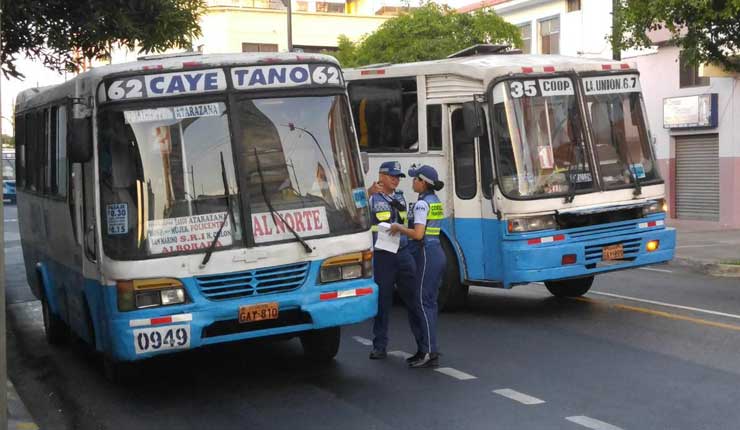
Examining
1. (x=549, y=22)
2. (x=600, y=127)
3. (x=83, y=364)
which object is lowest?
(x=83, y=364)

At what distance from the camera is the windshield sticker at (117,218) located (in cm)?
839

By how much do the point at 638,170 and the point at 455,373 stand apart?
4.19 metres

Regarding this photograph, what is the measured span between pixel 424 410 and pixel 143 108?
3110 mm

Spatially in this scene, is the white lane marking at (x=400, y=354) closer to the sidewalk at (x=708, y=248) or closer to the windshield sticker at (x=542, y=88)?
the windshield sticker at (x=542, y=88)

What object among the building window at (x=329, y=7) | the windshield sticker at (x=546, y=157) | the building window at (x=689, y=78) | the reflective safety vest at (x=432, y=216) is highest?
the building window at (x=329, y=7)

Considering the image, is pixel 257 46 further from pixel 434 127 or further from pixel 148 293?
pixel 148 293

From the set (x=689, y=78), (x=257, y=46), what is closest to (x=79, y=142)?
(x=689, y=78)

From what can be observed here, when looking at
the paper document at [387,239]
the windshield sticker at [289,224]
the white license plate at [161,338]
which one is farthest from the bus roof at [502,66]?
the white license plate at [161,338]

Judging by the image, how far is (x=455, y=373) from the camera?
932 centimetres

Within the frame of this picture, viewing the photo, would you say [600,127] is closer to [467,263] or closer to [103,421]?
[467,263]

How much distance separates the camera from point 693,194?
92.1 ft

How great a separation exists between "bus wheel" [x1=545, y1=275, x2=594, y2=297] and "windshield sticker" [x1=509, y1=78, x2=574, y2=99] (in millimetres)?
2562

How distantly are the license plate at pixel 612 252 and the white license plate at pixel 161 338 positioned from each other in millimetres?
5332

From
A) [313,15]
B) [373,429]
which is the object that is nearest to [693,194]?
[373,429]
